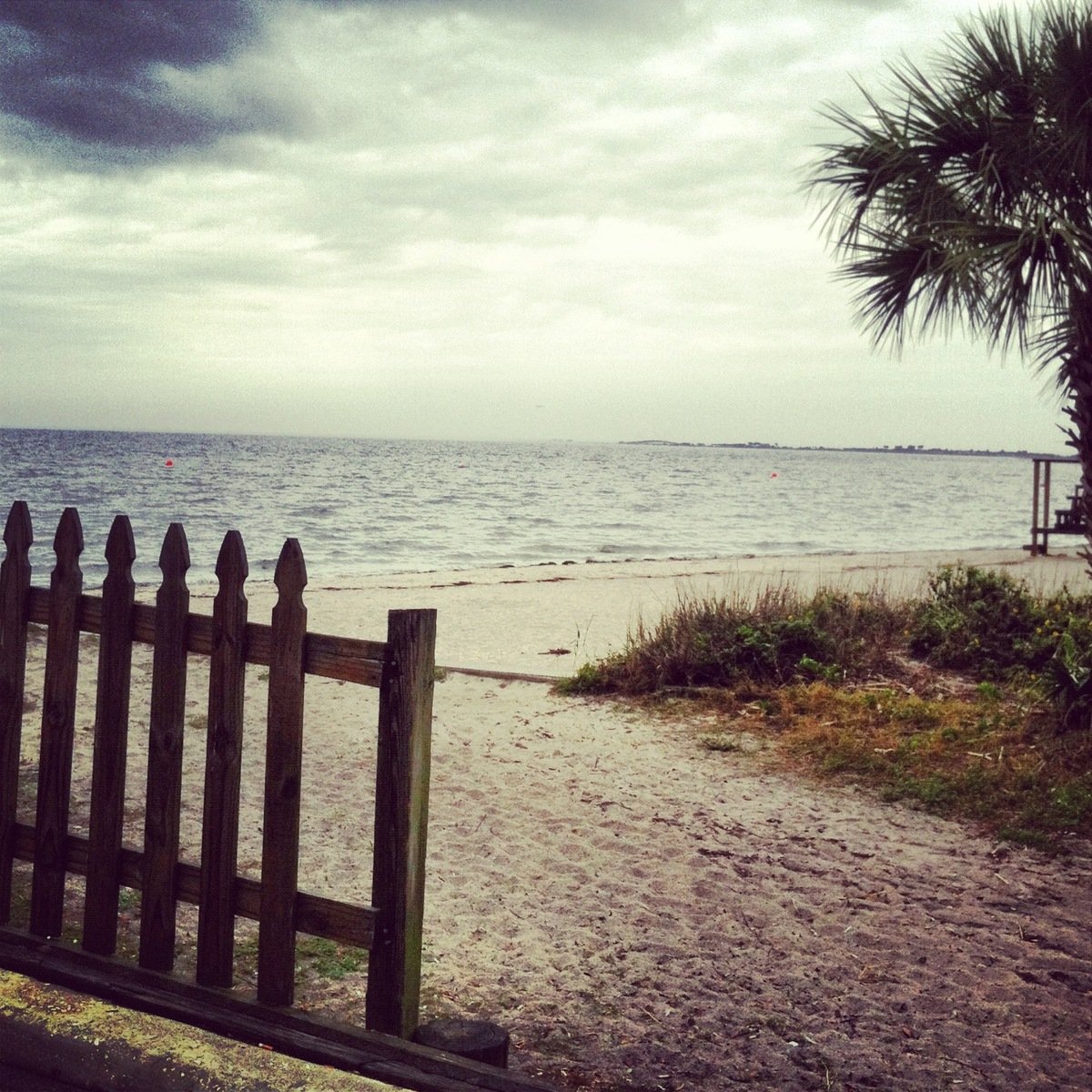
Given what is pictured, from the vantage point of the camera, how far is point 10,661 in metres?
3.27

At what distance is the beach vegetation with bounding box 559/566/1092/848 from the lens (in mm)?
5797

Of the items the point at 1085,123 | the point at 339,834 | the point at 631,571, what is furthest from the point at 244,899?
the point at 631,571

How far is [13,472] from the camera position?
61.1 m

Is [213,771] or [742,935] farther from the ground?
[213,771]

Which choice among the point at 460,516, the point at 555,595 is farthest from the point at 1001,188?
the point at 460,516

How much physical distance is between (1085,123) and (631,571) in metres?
12.9

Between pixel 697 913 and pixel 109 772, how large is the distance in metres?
2.33

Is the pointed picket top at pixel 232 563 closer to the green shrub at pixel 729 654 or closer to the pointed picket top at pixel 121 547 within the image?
the pointed picket top at pixel 121 547

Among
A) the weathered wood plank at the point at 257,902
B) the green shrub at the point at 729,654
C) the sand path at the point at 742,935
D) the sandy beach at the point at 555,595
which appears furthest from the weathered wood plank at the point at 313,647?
the sandy beach at the point at 555,595

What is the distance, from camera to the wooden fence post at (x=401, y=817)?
8.47 ft

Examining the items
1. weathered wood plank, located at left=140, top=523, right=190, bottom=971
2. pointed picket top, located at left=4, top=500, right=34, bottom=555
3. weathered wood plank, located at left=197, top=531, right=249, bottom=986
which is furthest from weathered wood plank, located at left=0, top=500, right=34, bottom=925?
weathered wood plank, located at left=197, top=531, right=249, bottom=986

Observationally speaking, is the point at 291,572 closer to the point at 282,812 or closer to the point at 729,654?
the point at 282,812

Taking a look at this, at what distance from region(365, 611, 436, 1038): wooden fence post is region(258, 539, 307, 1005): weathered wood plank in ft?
0.79

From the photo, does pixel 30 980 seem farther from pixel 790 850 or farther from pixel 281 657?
pixel 790 850
